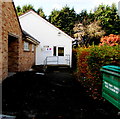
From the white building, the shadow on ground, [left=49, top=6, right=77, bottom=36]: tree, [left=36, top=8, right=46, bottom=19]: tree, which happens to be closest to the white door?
the white building

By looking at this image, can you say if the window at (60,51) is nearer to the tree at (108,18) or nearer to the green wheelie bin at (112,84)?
→ the green wheelie bin at (112,84)

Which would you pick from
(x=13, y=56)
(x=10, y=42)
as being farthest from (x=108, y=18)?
(x=13, y=56)

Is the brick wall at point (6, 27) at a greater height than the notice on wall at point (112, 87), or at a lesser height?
greater

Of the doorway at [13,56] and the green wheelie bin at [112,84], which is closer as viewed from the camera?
the green wheelie bin at [112,84]

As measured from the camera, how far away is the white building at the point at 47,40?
53.8 feet

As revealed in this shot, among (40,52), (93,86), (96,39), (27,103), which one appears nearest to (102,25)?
(96,39)

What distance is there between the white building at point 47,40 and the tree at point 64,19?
11.4m

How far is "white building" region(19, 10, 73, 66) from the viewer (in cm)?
1641

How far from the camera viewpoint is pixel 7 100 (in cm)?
425

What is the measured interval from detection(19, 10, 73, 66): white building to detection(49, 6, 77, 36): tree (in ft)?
37.5

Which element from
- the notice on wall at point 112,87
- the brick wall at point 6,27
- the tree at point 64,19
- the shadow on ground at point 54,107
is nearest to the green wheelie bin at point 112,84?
the notice on wall at point 112,87

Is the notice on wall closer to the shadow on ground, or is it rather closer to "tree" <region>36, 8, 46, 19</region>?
the shadow on ground

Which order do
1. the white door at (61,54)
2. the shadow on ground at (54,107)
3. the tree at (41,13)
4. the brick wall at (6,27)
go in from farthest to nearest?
the tree at (41,13)
the white door at (61,54)
the brick wall at (6,27)
the shadow on ground at (54,107)

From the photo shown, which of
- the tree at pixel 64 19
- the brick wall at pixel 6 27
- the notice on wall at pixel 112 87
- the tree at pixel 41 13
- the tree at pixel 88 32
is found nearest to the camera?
the notice on wall at pixel 112 87
